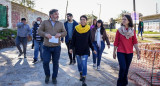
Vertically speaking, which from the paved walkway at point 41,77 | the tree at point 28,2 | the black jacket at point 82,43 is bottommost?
the paved walkway at point 41,77

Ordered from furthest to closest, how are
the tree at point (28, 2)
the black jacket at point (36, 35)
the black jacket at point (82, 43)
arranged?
1. the tree at point (28, 2)
2. the black jacket at point (36, 35)
3. the black jacket at point (82, 43)

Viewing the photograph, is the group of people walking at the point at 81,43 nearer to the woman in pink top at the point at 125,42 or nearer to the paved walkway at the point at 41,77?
the woman in pink top at the point at 125,42

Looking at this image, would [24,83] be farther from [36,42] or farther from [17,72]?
[36,42]

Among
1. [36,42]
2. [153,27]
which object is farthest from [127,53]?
[153,27]

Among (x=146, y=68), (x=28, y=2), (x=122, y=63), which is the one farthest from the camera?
(x=28, y=2)

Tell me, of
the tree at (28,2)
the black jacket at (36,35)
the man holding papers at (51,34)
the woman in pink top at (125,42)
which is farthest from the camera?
the tree at (28,2)

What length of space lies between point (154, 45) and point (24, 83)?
601 cm

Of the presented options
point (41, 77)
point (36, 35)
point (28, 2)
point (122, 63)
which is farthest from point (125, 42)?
point (28, 2)

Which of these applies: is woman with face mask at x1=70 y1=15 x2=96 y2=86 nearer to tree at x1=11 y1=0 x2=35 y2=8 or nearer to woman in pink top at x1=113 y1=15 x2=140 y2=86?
woman in pink top at x1=113 y1=15 x2=140 y2=86

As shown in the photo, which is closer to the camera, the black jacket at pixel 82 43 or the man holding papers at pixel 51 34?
the man holding papers at pixel 51 34

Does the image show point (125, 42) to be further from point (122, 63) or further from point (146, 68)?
point (146, 68)

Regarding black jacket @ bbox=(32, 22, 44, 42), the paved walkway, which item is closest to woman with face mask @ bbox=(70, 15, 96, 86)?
the paved walkway

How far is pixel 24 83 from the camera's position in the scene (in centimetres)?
484

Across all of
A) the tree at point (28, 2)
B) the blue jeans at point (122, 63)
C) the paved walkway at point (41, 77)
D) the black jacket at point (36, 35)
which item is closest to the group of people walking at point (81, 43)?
the blue jeans at point (122, 63)
